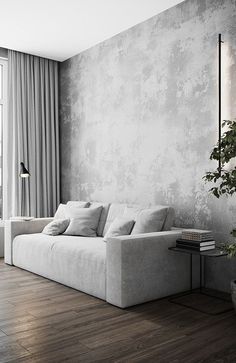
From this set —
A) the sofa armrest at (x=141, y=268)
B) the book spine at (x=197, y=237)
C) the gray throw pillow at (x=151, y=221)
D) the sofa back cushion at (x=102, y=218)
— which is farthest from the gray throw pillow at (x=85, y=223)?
the book spine at (x=197, y=237)

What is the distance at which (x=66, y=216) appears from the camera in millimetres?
4648

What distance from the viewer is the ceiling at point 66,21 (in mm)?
3896

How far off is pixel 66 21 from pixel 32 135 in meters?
1.77

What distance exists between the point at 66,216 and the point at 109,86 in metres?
1.71

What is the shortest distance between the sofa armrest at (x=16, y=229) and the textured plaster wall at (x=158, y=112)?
79 centimetres

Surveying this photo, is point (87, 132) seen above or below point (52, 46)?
below

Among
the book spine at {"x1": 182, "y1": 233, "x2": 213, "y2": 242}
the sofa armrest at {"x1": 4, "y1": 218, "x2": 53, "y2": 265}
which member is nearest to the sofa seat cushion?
the sofa armrest at {"x1": 4, "y1": 218, "x2": 53, "y2": 265}

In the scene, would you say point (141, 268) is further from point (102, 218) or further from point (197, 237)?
point (102, 218)

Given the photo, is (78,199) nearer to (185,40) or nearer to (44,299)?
(44,299)

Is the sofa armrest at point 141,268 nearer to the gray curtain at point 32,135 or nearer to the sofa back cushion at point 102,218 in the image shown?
the sofa back cushion at point 102,218

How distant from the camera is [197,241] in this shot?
3158 mm

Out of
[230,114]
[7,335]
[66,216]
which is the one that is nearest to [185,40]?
[230,114]

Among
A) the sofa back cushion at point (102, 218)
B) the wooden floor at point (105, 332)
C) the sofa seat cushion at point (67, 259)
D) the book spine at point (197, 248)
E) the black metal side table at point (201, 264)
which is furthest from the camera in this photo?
the sofa back cushion at point (102, 218)

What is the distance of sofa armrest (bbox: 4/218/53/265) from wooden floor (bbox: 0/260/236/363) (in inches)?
50.9
